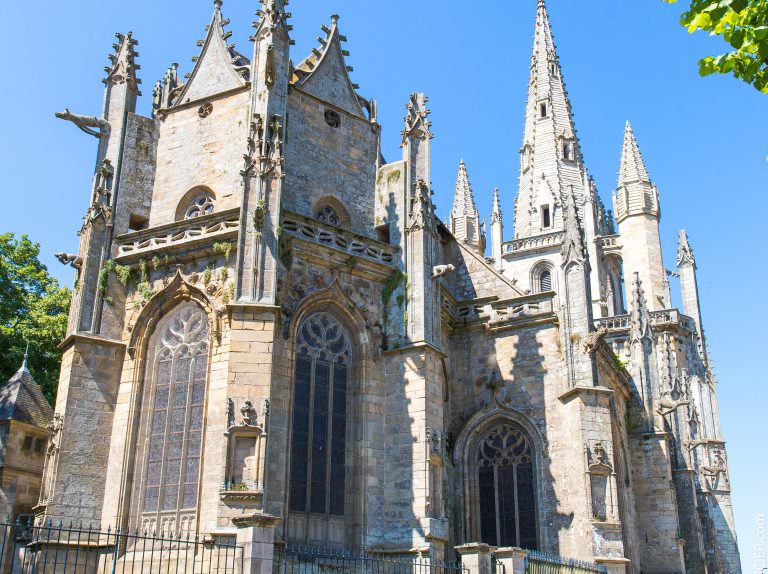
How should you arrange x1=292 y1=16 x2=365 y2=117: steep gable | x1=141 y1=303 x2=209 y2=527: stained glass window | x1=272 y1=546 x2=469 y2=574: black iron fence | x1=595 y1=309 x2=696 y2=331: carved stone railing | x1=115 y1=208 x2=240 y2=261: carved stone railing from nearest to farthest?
1. x1=272 y1=546 x2=469 y2=574: black iron fence
2. x1=141 y1=303 x2=209 y2=527: stained glass window
3. x1=115 y1=208 x2=240 y2=261: carved stone railing
4. x1=292 y1=16 x2=365 y2=117: steep gable
5. x1=595 y1=309 x2=696 y2=331: carved stone railing

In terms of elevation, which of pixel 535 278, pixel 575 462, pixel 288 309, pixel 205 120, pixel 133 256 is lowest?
pixel 575 462

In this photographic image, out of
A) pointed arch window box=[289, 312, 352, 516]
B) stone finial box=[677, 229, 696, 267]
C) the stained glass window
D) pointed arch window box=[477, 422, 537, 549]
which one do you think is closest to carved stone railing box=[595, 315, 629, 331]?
stone finial box=[677, 229, 696, 267]

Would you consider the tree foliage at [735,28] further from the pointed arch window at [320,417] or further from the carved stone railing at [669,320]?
the carved stone railing at [669,320]

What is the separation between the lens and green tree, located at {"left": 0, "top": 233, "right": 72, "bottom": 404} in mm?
24641

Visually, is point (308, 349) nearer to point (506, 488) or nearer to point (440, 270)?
point (440, 270)

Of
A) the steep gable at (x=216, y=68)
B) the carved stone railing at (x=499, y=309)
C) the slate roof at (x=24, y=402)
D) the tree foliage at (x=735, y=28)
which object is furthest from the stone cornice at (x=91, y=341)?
the tree foliage at (x=735, y=28)

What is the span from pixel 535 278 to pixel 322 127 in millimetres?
28428

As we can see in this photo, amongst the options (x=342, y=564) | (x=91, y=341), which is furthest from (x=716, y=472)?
(x=91, y=341)

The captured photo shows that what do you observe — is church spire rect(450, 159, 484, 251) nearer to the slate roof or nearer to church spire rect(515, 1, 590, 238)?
church spire rect(515, 1, 590, 238)

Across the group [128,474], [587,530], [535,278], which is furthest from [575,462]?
[535,278]

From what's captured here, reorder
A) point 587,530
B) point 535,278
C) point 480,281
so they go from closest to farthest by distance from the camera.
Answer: point 587,530, point 480,281, point 535,278

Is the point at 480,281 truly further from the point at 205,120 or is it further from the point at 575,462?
the point at 205,120

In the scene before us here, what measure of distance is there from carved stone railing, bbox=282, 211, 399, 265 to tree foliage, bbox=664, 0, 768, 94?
12.1 m

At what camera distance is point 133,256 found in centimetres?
1917
